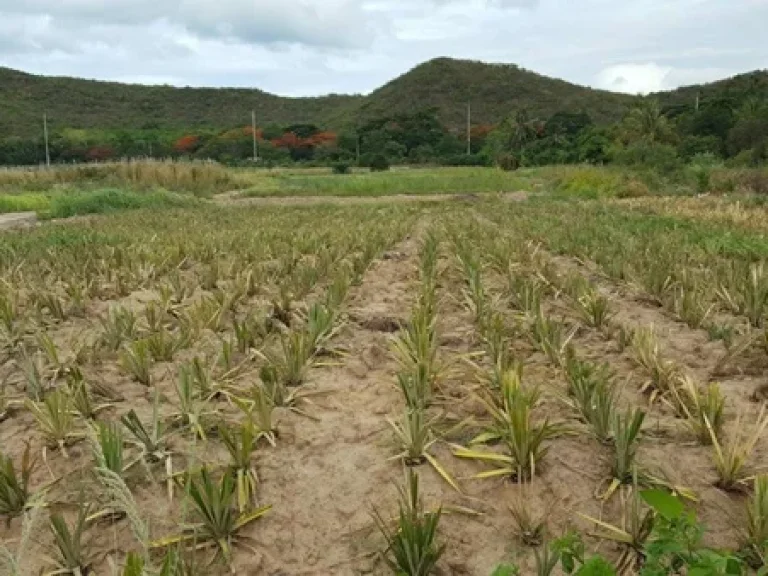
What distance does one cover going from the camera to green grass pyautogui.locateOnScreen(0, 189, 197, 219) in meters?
17.9

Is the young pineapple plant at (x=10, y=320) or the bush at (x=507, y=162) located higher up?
the bush at (x=507, y=162)

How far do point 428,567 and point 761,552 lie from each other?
36.6 inches

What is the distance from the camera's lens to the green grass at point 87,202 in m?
17.9

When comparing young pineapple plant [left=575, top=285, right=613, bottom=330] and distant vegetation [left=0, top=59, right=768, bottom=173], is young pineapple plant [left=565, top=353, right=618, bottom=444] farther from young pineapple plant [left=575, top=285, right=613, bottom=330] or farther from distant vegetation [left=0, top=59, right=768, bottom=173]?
distant vegetation [left=0, top=59, right=768, bottom=173]

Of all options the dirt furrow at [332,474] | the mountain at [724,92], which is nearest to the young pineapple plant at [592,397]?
the dirt furrow at [332,474]

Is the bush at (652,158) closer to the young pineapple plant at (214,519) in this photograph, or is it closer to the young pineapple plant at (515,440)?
the young pineapple plant at (515,440)

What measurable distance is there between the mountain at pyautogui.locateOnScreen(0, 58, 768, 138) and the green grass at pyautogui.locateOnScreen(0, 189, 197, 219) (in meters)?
49.0

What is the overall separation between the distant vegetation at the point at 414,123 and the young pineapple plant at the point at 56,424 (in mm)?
26037

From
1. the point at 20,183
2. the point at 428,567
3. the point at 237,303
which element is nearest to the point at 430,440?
the point at 428,567

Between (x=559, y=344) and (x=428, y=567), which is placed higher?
(x=559, y=344)

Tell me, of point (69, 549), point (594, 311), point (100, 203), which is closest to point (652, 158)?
point (100, 203)

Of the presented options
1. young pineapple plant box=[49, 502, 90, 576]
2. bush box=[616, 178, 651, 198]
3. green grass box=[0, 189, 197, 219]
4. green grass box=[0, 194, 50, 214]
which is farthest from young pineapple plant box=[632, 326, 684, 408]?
green grass box=[0, 194, 50, 214]

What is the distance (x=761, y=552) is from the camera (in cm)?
193

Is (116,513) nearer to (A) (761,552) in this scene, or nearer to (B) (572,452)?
(B) (572,452)
